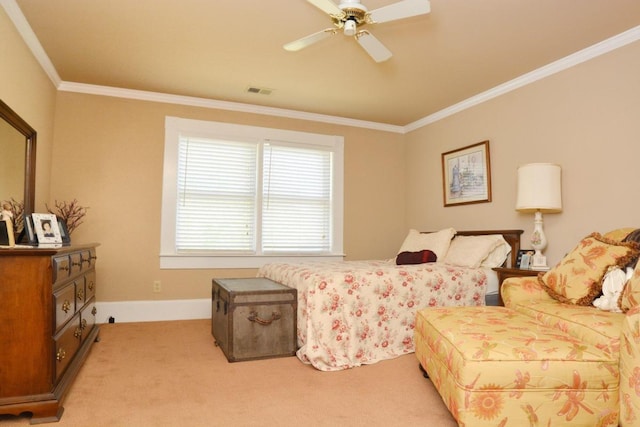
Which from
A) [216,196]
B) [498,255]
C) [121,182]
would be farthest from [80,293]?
[498,255]

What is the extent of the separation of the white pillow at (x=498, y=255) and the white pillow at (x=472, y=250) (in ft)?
0.11

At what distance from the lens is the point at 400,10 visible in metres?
2.44

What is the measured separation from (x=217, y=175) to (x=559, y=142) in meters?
3.41

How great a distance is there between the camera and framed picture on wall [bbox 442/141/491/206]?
4.34m

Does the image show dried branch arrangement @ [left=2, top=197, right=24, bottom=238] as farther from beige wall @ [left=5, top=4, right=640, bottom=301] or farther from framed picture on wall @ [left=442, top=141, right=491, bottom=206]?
framed picture on wall @ [left=442, top=141, right=491, bottom=206]

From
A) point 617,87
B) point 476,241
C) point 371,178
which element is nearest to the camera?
point 617,87

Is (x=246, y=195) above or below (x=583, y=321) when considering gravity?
above

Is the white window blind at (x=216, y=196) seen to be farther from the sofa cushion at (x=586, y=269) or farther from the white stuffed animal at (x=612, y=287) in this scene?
the white stuffed animal at (x=612, y=287)

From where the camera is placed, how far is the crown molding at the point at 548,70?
3098mm

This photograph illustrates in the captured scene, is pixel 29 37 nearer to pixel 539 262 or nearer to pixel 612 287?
pixel 612 287

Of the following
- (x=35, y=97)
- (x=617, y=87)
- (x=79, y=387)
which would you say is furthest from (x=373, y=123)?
(x=79, y=387)

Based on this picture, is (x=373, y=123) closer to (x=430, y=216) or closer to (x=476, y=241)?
(x=430, y=216)

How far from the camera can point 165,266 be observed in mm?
4504

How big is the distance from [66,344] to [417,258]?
110 inches
